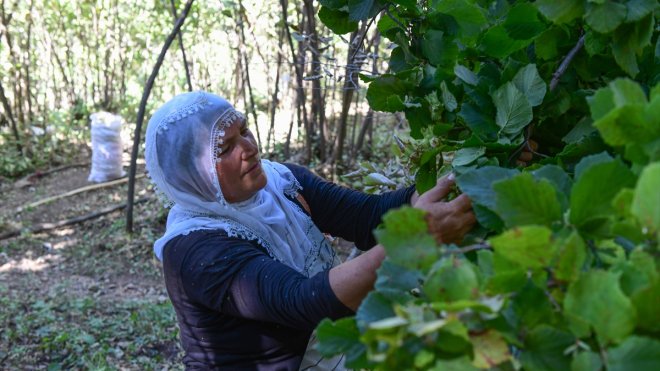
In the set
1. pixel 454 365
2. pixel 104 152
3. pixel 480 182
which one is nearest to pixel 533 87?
pixel 480 182

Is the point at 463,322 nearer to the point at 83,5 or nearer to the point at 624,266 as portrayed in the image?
the point at 624,266

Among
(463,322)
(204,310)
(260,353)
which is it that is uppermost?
(463,322)

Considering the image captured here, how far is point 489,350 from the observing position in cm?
49

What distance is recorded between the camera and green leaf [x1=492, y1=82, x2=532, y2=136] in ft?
2.91

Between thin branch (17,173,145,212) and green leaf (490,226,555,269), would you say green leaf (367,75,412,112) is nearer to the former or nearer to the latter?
green leaf (490,226,555,269)

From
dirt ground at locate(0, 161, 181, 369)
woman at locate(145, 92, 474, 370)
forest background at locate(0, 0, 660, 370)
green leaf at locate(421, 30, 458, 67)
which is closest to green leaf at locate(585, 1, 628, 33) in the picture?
forest background at locate(0, 0, 660, 370)

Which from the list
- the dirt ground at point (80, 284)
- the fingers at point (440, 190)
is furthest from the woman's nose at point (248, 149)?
the dirt ground at point (80, 284)

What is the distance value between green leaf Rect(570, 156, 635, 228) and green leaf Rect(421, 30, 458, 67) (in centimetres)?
56

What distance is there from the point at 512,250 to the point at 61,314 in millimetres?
4500

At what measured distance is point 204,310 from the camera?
174cm

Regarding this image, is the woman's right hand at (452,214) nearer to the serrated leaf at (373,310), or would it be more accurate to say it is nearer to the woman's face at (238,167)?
the serrated leaf at (373,310)

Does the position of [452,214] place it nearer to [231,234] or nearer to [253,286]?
[253,286]

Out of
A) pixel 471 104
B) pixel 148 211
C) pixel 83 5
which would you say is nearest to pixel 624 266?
pixel 471 104

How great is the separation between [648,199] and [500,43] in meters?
0.54
